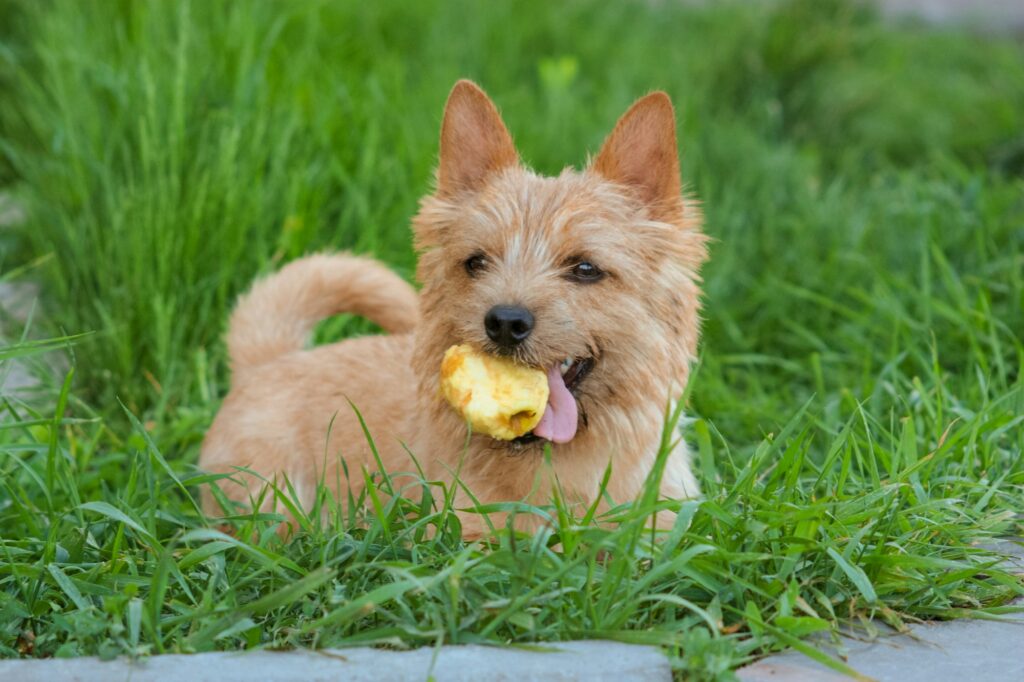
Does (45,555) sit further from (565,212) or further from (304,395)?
(565,212)

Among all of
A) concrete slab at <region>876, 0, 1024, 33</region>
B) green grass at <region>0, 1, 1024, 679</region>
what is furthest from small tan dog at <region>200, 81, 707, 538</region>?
concrete slab at <region>876, 0, 1024, 33</region>

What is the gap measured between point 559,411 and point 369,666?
954 mm

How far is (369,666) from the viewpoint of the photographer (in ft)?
8.07

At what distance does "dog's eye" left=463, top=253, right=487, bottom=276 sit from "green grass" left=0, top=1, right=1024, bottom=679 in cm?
65

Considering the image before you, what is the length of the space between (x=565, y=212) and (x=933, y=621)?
1.35m

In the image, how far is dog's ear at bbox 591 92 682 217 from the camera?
3391mm

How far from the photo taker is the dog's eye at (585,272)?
129 inches

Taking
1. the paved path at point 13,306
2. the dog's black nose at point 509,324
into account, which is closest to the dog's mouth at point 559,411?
the dog's black nose at point 509,324

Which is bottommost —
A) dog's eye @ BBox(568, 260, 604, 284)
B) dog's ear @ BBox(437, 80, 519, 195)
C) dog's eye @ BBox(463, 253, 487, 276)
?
dog's eye @ BBox(463, 253, 487, 276)

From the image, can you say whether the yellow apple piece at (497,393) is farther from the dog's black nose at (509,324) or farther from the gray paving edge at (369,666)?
the gray paving edge at (369,666)

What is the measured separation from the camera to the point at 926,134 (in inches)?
304

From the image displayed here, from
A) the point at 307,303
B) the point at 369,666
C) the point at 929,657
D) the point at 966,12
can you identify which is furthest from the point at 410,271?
the point at 966,12

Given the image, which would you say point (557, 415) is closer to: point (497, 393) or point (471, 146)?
point (497, 393)

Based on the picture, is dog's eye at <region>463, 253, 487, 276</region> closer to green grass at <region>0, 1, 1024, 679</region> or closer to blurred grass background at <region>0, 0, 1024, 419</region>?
green grass at <region>0, 1, 1024, 679</region>
